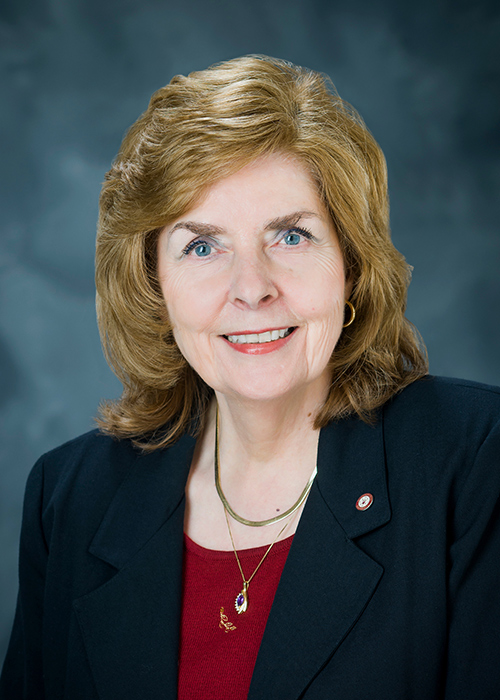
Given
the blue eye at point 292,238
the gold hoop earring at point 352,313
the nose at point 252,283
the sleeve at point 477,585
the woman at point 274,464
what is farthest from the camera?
the gold hoop earring at point 352,313

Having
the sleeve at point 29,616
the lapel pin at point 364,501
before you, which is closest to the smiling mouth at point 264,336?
the lapel pin at point 364,501

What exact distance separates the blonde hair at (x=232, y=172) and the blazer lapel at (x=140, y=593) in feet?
0.68

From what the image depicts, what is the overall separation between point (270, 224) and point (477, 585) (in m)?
1.16

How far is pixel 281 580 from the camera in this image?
6.93 feet

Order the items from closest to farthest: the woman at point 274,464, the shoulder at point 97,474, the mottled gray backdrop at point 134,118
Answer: the woman at point 274,464, the shoulder at point 97,474, the mottled gray backdrop at point 134,118

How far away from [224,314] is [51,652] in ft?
4.50

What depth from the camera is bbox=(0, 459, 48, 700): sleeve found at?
267cm

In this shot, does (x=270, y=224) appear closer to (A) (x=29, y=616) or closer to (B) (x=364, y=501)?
(B) (x=364, y=501)

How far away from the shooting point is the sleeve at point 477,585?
1.86 metres

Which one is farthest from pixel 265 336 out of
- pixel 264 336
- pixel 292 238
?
pixel 292 238

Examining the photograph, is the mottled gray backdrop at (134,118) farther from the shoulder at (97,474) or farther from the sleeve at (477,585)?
the sleeve at (477,585)

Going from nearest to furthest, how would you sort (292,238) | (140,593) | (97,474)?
(292,238), (140,593), (97,474)

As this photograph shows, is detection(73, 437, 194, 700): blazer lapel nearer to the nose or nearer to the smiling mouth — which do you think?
the smiling mouth

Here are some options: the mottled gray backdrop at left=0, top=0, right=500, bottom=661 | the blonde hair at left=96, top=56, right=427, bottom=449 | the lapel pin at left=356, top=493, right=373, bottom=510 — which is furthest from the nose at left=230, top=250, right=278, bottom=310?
the mottled gray backdrop at left=0, top=0, right=500, bottom=661
